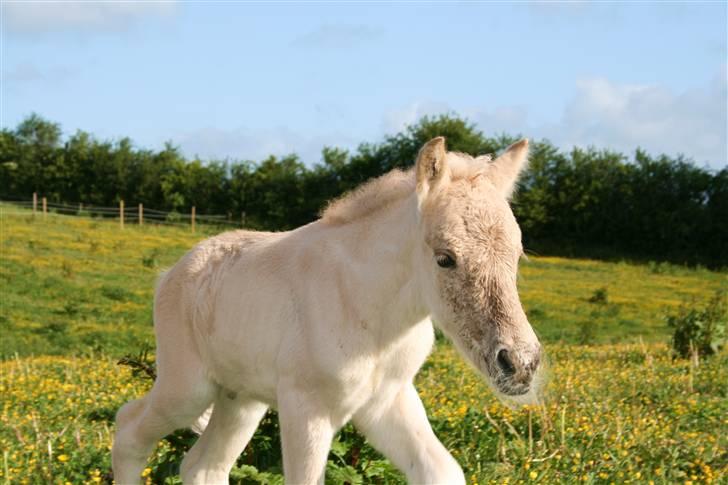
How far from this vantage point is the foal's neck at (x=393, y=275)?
4.63 metres

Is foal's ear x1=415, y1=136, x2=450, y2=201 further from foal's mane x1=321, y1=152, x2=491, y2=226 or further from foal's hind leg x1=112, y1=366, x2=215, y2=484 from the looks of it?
foal's hind leg x1=112, y1=366, x2=215, y2=484

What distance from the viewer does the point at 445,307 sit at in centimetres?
429

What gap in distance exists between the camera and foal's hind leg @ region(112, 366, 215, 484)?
17.7 feet

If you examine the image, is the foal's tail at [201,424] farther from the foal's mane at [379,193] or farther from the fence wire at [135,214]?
the fence wire at [135,214]

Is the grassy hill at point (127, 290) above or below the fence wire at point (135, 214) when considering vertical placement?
below

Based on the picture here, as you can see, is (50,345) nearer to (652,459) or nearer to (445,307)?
(652,459)

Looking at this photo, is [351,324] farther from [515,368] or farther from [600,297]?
[600,297]

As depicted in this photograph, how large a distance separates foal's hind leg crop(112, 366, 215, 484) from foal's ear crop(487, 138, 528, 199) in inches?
82.5

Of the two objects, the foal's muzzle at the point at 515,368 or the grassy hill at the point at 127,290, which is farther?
the grassy hill at the point at 127,290

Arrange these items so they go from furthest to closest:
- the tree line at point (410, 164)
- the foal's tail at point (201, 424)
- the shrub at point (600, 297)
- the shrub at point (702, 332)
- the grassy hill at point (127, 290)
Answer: the tree line at point (410, 164) < the shrub at point (600, 297) < the grassy hill at point (127, 290) < the shrub at point (702, 332) < the foal's tail at point (201, 424)

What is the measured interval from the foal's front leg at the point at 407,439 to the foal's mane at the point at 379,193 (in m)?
0.99

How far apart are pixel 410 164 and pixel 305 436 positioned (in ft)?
169

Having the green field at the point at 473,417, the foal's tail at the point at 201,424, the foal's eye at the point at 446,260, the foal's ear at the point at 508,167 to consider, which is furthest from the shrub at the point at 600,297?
the foal's eye at the point at 446,260

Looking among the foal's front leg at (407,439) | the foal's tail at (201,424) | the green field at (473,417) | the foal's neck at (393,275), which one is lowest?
the green field at (473,417)
